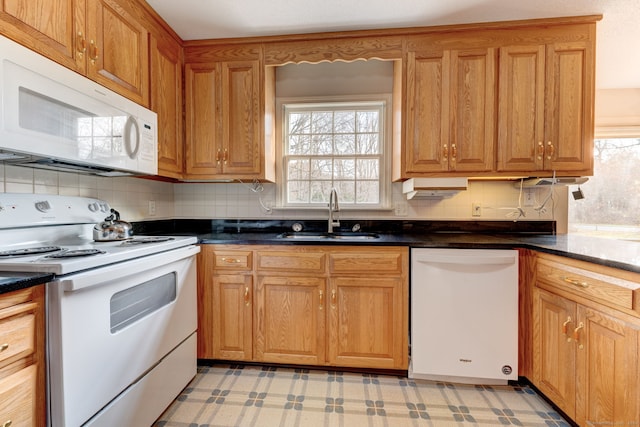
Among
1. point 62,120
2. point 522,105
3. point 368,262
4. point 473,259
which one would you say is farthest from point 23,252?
point 522,105

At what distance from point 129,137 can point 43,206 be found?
0.52 m

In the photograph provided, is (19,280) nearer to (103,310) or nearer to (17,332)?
(17,332)

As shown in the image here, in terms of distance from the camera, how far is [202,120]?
2.19 metres

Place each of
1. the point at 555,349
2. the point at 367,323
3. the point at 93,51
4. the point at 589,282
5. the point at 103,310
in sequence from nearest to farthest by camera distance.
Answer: the point at 103,310 → the point at 589,282 → the point at 93,51 → the point at 555,349 → the point at 367,323

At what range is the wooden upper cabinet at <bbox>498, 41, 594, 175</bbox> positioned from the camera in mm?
1921

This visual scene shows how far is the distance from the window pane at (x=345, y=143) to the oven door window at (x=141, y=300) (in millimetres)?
1619

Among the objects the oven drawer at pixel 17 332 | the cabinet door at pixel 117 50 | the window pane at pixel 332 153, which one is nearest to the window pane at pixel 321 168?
the window pane at pixel 332 153

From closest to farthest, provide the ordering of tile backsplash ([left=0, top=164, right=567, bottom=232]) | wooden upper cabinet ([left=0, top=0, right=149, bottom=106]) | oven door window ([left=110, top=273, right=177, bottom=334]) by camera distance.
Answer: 1. wooden upper cabinet ([left=0, top=0, right=149, bottom=106])
2. oven door window ([left=110, top=273, right=177, bottom=334])
3. tile backsplash ([left=0, top=164, right=567, bottom=232])

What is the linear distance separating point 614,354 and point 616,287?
0.93 feet

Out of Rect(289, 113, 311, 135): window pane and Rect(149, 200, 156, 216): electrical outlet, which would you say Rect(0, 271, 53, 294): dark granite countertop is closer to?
Rect(149, 200, 156, 216): electrical outlet

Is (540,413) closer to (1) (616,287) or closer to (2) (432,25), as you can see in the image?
(1) (616,287)

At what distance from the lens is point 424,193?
224 cm

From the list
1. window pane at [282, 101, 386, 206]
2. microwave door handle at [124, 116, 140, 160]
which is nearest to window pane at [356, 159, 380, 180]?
window pane at [282, 101, 386, 206]

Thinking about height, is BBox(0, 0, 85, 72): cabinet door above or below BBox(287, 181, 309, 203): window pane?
above
